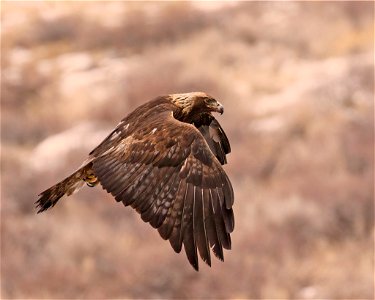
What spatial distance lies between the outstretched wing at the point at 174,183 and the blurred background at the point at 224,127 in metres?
8.70

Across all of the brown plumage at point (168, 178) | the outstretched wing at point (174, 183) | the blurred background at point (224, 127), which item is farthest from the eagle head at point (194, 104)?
the blurred background at point (224, 127)

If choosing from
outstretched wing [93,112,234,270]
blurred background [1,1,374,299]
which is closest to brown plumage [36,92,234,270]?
outstretched wing [93,112,234,270]

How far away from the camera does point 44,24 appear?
29.6m

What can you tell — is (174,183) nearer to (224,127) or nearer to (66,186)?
(66,186)

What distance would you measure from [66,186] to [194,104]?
1.15 m

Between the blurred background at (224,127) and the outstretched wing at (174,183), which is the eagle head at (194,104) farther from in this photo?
the blurred background at (224,127)

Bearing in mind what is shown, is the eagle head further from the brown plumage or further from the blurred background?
the blurred background

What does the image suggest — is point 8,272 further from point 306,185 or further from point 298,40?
point 298,40

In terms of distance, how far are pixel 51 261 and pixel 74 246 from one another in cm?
59

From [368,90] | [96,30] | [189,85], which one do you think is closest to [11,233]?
[189,85]

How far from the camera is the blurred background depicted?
50.2 ft

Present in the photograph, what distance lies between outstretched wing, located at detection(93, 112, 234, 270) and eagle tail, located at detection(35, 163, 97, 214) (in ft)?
0.87

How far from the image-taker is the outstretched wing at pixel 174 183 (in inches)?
225

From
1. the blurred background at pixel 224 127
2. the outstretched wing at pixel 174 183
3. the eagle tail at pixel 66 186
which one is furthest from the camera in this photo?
the blurred background at pixel 224 127
